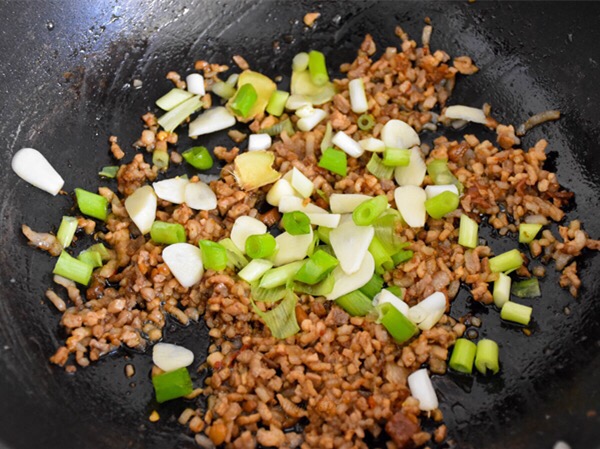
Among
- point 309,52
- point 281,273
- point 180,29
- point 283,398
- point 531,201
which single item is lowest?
point 531,201

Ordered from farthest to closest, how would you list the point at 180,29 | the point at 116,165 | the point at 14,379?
1. the point at 180,29
2. the point at 116,165
3. the point at 14,379

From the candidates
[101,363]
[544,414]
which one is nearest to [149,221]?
[101,363]

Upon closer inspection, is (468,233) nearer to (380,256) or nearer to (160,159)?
(380,256)

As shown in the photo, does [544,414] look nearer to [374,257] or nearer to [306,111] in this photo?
[374,257]

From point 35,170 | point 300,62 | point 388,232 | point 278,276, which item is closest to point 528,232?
point 388,232

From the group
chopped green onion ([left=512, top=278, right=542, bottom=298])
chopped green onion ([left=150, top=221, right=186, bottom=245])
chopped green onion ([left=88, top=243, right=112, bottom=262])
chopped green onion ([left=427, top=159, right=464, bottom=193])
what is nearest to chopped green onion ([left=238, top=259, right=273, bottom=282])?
chopped green onion ([left=150, top=221, right=186, bottom=245])

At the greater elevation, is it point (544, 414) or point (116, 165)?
point (116, 165)
